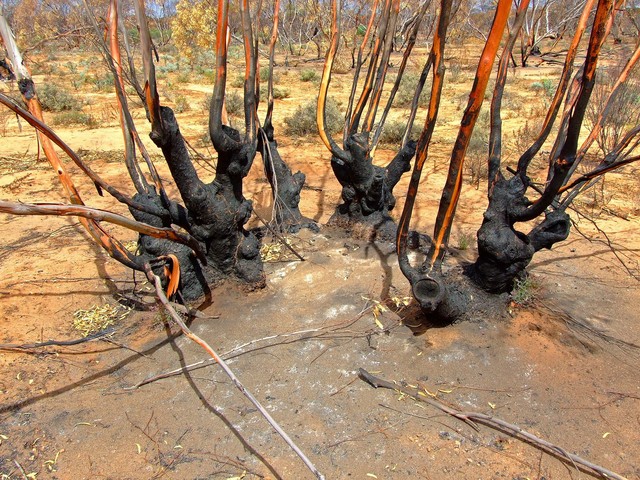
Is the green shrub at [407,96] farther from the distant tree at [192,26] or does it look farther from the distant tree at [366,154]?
the distant tree at [192,26]

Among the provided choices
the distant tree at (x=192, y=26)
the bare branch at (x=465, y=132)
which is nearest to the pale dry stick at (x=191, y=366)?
the bare branch at (x=465, y=132)

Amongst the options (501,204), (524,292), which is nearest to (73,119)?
(501,204)

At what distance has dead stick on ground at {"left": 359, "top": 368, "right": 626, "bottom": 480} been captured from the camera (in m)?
1.88

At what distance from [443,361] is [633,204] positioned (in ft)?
12.8

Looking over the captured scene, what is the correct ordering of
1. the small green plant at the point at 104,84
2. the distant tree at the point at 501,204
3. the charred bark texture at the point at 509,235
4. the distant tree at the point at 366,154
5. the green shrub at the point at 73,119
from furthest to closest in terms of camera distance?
1. the small green plant at the point at 104,84
2. the green shrub at the point at 73,119
3. the distant tree at the point at 366,154
4. the charred bark texture at the point at 509,235
5. the distant tree at the point at 501,204

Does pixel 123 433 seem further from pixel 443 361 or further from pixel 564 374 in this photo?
pixel 564 374

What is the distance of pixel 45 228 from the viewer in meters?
4.57

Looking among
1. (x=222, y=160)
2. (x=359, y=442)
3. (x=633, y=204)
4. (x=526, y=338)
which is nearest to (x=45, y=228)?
(x=222, y=160)

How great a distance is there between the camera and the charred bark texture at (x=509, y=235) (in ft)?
9.16

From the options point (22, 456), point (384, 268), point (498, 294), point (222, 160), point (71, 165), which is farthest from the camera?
point (71, 165)

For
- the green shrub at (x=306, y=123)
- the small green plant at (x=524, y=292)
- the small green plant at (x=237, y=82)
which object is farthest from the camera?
the small green plant at (x=237, y=82)

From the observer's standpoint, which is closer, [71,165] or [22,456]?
[22,456]

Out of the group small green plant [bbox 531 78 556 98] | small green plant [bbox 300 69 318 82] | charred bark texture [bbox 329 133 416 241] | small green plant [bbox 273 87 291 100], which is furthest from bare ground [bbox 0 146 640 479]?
small green plant [bbox 300 69 318 82]

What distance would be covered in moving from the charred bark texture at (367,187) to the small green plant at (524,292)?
130 cm
